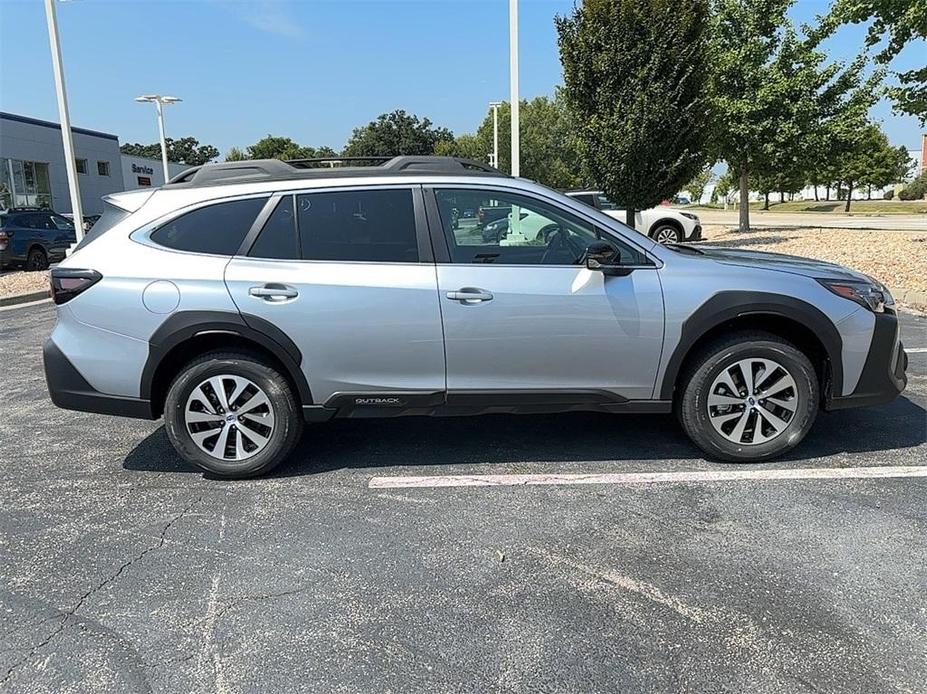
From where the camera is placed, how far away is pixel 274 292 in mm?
3918

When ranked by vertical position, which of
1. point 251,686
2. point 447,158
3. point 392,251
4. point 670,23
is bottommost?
point 251,686

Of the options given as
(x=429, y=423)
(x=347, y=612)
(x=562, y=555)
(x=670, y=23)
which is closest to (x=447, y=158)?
(x=429, y=423)

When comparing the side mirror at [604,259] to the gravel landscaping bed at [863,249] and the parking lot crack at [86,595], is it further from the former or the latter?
the gravel landscaping bed at [863,249]

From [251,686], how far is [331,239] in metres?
2.44

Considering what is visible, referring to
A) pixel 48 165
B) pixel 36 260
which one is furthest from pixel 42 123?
pixel 36 260

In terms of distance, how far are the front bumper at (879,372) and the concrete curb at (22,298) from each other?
12478 millimetres

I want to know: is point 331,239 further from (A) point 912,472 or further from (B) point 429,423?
(A) point 912,472

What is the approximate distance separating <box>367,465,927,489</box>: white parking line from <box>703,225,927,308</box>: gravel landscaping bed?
273 inches

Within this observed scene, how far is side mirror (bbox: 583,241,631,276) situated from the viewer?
390 cm

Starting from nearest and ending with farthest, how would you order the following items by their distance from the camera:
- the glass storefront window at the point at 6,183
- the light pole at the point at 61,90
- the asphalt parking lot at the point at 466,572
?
the asphalt parking lot at the point at 466,572 < the light pole at the point at 61,90 < the glass storefront window at the point at 6,183

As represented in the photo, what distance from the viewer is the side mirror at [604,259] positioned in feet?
12.8

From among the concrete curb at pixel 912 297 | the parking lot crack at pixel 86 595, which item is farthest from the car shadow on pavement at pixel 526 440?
the concrete curb at pixel 912 297

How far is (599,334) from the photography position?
13.0 feet

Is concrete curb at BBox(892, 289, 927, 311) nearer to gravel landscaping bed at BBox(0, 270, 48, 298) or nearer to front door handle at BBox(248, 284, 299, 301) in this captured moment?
front door handle at BBox(248, 284, 299, 301)
